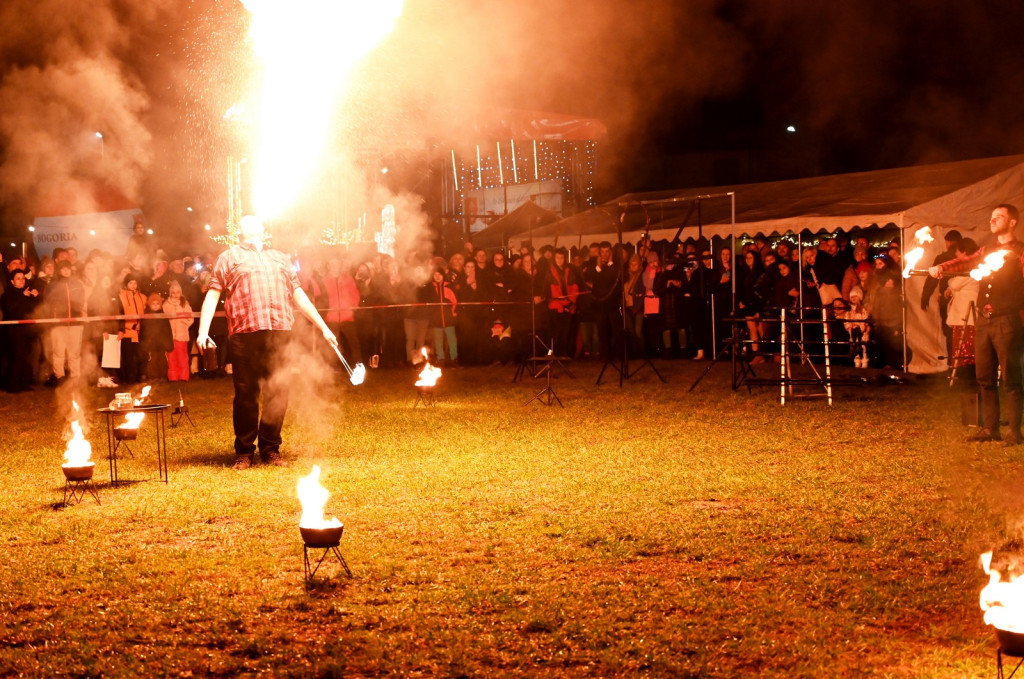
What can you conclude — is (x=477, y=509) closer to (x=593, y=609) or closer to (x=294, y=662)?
(x=593, y=609)

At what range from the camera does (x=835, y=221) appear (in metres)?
17.5

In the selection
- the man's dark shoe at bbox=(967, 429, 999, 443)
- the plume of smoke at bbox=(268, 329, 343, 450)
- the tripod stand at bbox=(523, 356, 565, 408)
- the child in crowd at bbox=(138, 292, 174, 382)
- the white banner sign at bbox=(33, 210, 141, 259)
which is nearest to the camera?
the man's dark shoe at bbox=(967, 429, 999, 443)

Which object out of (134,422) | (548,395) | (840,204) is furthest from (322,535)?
(840,204)

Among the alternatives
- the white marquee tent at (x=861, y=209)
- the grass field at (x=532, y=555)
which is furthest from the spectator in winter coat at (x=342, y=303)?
the grass field at (x=532, y=555)

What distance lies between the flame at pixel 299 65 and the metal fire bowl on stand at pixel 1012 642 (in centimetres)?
1217

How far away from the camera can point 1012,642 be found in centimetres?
348

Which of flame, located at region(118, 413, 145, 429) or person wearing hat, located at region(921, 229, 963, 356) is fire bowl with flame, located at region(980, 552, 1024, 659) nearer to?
flame, located at region(118, 413, 145, 429)

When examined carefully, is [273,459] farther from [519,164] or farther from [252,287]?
[519,164]

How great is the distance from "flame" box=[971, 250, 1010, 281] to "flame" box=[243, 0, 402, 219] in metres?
8.41

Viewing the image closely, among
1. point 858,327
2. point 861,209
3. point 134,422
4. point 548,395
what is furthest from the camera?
point 858,327

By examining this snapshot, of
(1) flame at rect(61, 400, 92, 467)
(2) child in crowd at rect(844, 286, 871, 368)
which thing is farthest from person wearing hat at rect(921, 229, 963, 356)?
(1) flame at rect(61, 400, 92, 467)

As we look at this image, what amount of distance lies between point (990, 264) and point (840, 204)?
9.16 meters

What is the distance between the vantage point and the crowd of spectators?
655 inches

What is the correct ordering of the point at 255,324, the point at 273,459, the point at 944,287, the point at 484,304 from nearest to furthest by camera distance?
1. the point at 255,324
2. the point at 273,459
3. the point at 944,287
4. the point at 484,304
